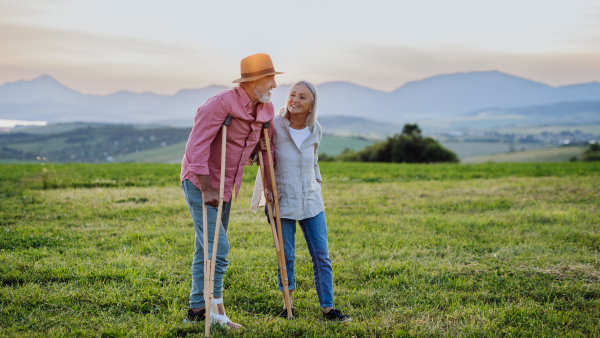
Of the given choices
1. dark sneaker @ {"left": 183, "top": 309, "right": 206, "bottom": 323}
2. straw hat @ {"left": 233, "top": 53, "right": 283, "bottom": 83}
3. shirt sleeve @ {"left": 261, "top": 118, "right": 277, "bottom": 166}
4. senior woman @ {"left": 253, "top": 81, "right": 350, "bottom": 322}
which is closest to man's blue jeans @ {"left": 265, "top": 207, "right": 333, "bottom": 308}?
senior woman @ {"left": 253, "top": 81, "right": 350, "bottom": 322}

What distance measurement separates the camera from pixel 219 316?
4141 millimetres

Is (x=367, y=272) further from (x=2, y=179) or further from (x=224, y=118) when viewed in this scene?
(x=2, y=179)

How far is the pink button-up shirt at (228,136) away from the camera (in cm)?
373

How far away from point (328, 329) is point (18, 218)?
831 centimetres

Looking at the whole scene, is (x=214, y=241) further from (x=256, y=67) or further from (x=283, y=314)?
(x=256, y=67)

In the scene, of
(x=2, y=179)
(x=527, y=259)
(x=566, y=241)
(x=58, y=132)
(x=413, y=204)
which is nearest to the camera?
(x=527, y=259)

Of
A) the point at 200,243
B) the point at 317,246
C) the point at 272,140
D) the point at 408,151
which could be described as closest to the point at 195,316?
the point at 200,243

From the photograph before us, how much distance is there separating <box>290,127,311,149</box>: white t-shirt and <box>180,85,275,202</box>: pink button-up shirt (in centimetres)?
24

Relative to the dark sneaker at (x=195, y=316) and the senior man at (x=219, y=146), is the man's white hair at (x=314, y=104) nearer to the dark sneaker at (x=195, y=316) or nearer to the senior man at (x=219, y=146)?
the senior man at (x=219, y=146)

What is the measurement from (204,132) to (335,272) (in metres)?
3.31

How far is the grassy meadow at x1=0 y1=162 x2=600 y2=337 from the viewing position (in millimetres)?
4305

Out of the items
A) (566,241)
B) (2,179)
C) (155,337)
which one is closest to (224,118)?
(155,337)

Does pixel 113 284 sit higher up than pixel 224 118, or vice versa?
pixel 224 118

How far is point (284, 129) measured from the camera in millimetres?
4332
